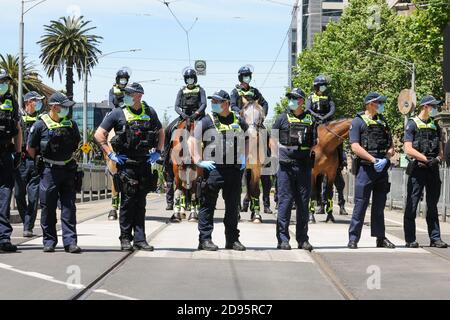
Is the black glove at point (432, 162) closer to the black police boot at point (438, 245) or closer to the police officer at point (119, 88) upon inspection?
the black police boot at point (438, 245)

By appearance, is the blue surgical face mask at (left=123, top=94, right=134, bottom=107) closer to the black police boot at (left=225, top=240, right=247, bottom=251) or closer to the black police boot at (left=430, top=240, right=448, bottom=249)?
the black police boot at (left=225, top=240, right=247, bottom=251)

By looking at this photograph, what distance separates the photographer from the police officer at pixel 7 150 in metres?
11.2

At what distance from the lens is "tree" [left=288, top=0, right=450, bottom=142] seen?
60625 mm

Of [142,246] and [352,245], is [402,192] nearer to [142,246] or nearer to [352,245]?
[352,245]

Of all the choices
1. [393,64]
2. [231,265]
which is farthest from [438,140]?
[393,64]

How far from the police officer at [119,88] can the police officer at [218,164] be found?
4898mm

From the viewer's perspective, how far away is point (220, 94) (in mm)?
11555

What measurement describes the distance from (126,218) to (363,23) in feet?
192

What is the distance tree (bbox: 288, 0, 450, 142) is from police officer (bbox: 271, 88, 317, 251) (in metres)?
45.0

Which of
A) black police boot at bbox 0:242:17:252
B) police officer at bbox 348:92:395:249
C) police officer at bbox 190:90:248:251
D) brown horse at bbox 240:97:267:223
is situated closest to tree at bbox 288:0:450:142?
brown horse at bbox 240:97:267:223

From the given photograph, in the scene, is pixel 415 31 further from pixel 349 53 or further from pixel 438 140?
pixel 438 140

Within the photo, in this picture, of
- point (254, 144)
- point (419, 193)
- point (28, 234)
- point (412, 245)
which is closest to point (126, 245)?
point (28, 234)

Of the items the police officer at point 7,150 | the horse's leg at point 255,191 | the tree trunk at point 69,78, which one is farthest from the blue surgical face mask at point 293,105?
the tree trunk at point 69,78

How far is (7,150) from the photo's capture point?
11352mm
